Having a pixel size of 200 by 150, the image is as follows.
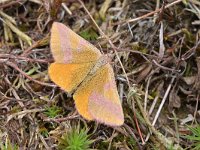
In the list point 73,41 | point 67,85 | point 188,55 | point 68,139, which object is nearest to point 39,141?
point 68,139

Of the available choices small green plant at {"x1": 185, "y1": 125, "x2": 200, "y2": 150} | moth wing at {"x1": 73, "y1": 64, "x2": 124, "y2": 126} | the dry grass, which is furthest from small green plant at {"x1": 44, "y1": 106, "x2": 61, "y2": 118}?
small green plant at {"x1": 185, "y1": 125, "x2": 200, "y2": 150}

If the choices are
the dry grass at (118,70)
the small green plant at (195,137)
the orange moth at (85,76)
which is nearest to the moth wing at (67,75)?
the orange moth at (85,76)

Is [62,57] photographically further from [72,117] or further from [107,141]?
[107,141]

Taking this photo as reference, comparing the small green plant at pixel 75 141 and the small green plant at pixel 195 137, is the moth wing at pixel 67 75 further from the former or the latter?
the small green plant at pixel 195 137

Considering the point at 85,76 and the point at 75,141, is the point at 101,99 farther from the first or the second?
the point at 75,141

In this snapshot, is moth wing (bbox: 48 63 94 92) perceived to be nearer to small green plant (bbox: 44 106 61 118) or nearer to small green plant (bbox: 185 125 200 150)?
small green plant (bbox: 44 106 61 118)

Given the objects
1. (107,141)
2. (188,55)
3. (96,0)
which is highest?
(96,0)
